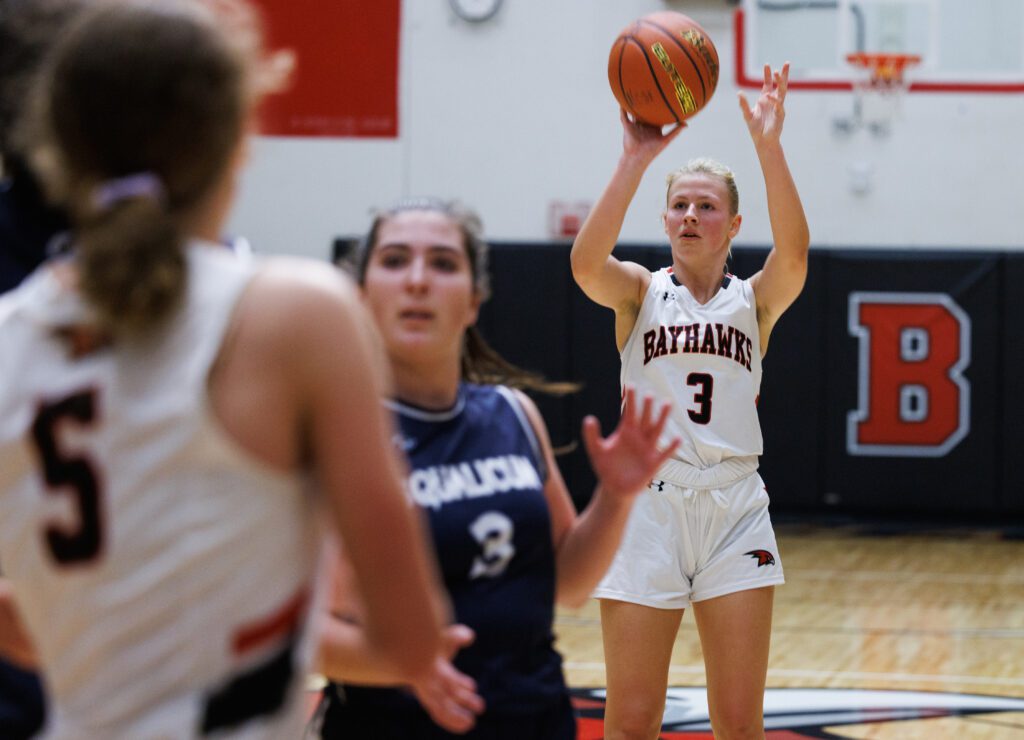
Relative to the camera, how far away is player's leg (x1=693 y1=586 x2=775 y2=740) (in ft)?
12.4

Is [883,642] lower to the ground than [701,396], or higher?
lower

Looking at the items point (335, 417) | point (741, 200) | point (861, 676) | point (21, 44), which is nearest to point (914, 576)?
point (861, 676)

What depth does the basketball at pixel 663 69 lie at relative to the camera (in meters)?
4.28

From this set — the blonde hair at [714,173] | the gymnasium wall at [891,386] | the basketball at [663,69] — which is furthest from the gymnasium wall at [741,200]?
the blonde hair at [714,173]

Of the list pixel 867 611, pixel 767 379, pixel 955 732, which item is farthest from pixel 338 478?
pixel 767 379

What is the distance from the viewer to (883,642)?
681 centimetres

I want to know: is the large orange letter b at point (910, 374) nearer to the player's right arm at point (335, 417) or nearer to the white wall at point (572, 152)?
the white wall at point (572, 152)

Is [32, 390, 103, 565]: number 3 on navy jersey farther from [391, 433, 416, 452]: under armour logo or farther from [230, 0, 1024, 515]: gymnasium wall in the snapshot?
[230, 0, 1024, 515]: gymnasium wall

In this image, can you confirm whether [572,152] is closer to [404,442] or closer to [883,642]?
[883,642]

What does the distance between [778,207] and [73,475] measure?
2939mm

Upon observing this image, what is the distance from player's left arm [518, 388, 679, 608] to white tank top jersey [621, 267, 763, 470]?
175 centimetres

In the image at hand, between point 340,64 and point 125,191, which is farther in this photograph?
point 340,64

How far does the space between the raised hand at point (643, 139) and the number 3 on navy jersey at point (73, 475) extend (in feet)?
8.60

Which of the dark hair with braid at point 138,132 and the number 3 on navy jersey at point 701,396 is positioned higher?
the dark hair with braid at point 138,132
